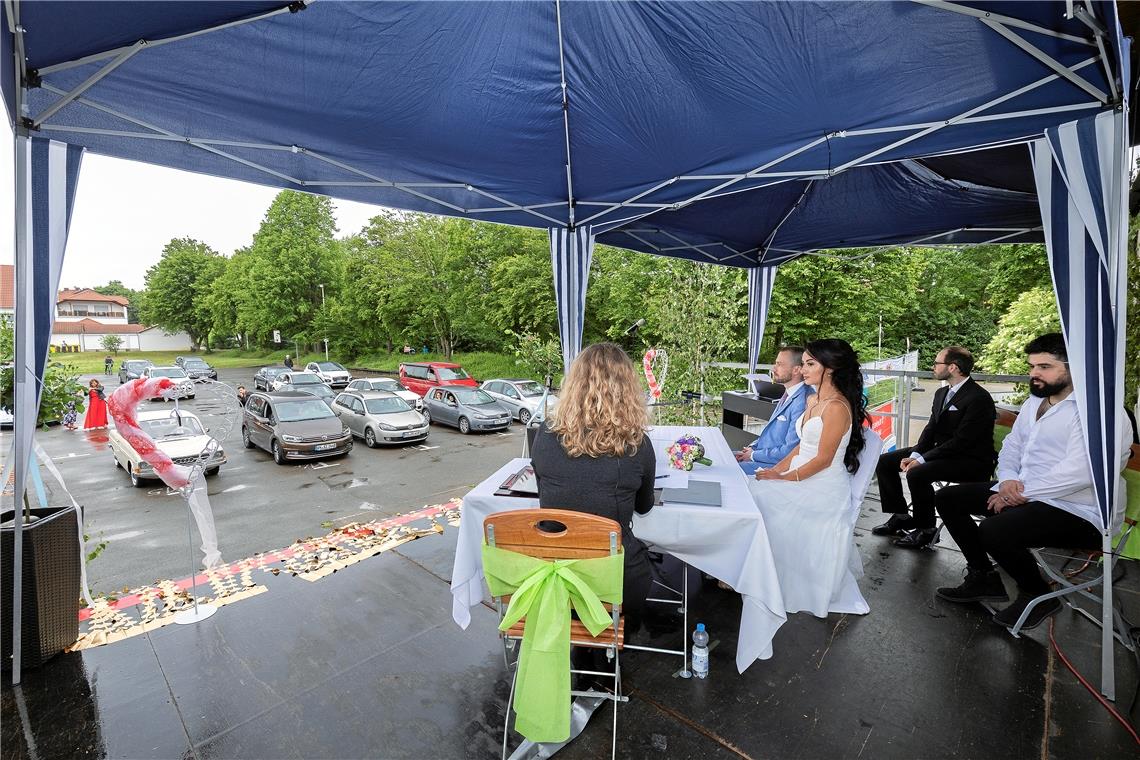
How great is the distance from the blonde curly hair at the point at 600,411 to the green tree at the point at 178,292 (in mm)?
57824

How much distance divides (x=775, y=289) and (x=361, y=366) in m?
29.3

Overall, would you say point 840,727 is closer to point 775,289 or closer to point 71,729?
point 71,729

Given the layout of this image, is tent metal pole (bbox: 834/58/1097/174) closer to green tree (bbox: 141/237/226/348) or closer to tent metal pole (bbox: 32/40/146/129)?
tent metal pole (bbox: 32/40/146/129)

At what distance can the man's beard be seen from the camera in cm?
291

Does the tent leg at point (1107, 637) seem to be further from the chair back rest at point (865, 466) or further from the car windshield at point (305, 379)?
the car windshield at point (305, 379)

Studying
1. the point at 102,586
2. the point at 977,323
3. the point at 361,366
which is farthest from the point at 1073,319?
the point at 361,366

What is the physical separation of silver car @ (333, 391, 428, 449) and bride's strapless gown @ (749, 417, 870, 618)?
9.89 m

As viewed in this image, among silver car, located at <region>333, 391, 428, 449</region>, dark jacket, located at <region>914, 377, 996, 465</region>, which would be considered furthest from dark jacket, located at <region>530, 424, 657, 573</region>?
silver car, located at <region>333, 391, 428, 449</region>

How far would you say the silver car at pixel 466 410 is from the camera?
1312 cm

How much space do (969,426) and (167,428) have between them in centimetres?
1147

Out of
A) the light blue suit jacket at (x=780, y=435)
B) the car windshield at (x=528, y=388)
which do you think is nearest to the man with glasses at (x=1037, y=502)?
the light blue suit jacket at (x=780, y=435)

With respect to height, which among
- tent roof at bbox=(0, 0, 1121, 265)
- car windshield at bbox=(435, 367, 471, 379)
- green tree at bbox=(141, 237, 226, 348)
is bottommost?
car windshield at bbox=(435, 367, 471, 379)

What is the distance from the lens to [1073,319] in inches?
97.5

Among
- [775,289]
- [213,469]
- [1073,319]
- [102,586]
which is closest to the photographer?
[1073,319]
